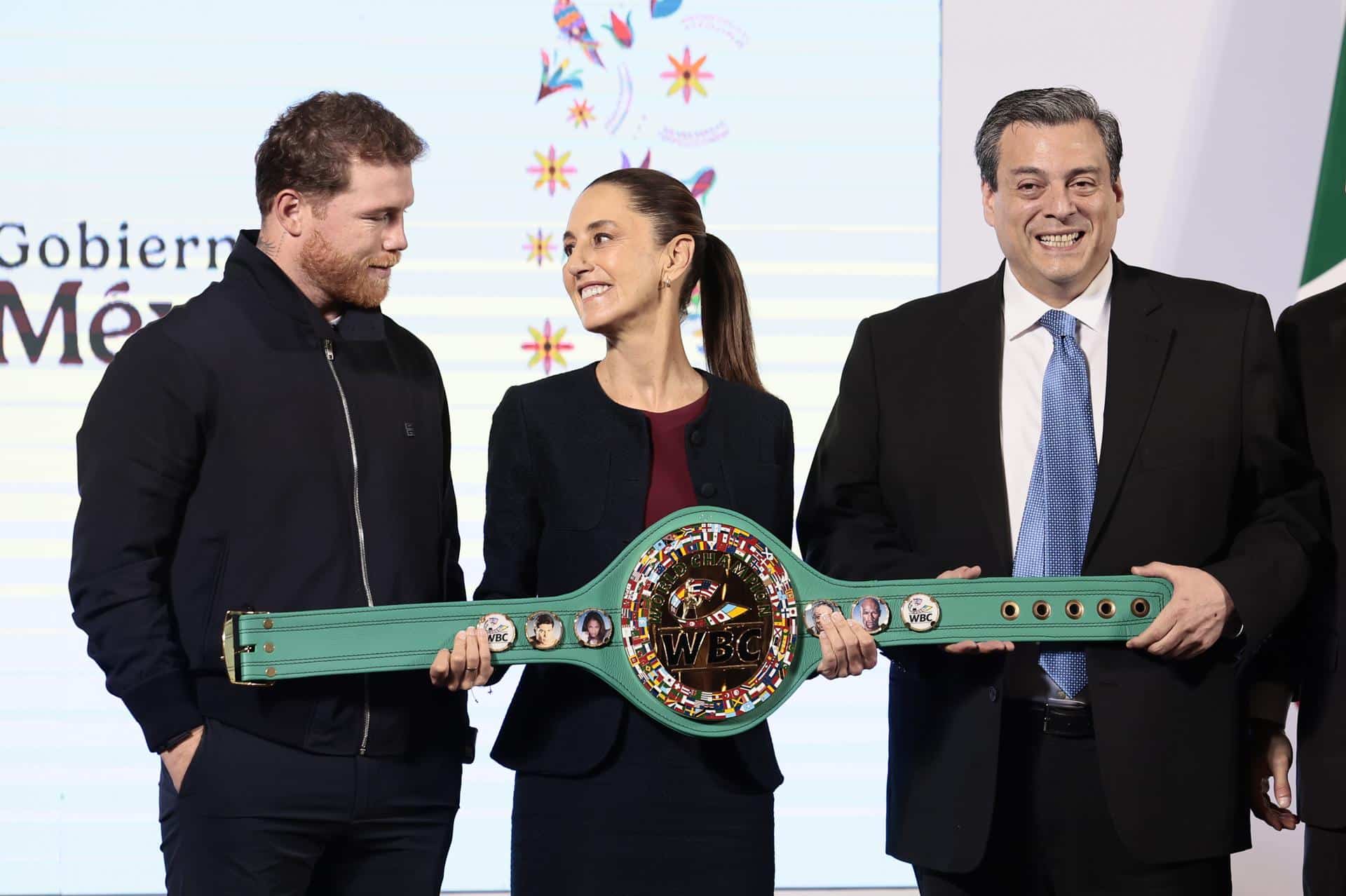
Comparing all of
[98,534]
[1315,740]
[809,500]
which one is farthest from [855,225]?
[98,534]

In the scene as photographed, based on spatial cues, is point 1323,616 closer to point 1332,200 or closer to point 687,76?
point 1332,200

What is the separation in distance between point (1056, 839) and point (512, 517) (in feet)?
3.11

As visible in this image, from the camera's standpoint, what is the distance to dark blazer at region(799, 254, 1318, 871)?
213cm

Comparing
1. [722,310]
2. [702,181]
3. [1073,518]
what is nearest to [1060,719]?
[1073,518]

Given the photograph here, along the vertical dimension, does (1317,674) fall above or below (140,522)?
below

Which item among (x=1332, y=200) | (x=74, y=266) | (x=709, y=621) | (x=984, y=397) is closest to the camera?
(x=709, y=621)

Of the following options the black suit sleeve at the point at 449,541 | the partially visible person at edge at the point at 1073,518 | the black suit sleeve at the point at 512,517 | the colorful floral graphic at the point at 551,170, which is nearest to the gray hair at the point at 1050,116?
the partially visible person at edge at the point at 1073,518

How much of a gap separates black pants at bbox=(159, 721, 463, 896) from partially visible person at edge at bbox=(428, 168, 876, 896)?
0.49 ft

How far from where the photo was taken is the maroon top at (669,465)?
7.49 feet

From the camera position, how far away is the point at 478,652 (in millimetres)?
2092

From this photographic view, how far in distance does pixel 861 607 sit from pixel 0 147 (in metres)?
2.97

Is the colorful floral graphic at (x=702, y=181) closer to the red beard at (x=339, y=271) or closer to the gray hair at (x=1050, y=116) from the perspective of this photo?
the gray hair at (x=1050, y=116)

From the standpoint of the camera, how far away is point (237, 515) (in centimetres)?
212

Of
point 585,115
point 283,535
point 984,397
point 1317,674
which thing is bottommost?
point 1317,674
